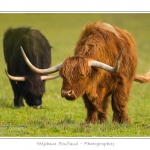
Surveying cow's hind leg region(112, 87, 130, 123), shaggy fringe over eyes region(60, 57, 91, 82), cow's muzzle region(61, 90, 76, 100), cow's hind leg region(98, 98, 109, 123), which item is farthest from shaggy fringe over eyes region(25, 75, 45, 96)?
cow's muzzle region(61, 90, 76, 100)

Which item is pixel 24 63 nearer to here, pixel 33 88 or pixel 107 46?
pixel 33 88

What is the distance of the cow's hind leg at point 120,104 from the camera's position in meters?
9.76

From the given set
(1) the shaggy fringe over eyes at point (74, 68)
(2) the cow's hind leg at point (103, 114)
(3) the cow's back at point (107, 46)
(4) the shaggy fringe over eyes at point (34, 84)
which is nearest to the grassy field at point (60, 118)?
(2) the cow's hind leg at point (103, 114)

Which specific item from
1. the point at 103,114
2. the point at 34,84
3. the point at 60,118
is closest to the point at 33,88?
the point at 34,84

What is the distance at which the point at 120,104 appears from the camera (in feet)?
32.3

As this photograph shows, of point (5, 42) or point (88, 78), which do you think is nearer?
point (88, 78)

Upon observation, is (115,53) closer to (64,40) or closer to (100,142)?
(100,142)

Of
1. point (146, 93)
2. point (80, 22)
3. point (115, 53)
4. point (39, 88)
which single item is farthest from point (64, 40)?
point (115, 53)

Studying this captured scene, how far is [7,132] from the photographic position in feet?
29.5

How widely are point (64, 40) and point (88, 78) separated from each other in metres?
29.5

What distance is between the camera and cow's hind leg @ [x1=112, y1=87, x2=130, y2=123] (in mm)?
9758

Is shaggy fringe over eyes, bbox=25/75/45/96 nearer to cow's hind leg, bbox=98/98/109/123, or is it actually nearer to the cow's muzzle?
cow's hind leg, bbox=98/98/109/123

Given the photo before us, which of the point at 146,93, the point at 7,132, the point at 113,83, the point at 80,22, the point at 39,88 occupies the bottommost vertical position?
the point at 80,22

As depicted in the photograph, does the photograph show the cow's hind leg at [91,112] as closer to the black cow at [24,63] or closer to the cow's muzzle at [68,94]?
the cow's muzzle at [68,94]
